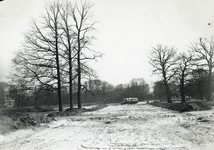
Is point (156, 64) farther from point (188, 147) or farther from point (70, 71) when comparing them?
point (188, 147)

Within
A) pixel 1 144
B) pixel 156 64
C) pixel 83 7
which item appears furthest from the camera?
pixel 156 64

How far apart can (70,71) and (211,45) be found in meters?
20.4

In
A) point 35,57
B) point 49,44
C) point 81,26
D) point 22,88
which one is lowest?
point 22,88

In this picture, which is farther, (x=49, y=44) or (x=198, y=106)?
(x=49, y=44)

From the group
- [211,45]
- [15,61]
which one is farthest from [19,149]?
[211,45]

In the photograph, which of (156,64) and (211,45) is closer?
(211,45)

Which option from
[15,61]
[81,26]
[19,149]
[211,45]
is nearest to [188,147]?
[19,149]

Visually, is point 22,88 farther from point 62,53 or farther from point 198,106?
point 198,106

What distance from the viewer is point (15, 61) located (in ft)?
62.1

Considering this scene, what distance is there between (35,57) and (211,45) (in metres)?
24.0

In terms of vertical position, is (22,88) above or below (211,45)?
below

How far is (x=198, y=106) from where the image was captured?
19188 millimetres

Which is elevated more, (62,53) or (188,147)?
(62,53)

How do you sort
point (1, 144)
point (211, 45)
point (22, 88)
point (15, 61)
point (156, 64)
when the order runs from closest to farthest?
point (1, 144), point (15, 61), point (22, 88), point (211, 45), point (156, 64)
